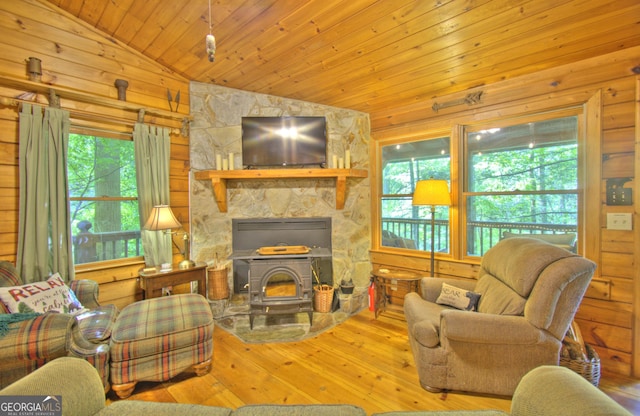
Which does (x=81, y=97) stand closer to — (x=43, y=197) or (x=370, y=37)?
(x=43, y=197)

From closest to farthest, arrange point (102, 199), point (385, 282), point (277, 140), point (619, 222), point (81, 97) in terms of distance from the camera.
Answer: point (619, 222) < point (81, 97) < point (102, 199) < point (385, 282) < point (277, 140)

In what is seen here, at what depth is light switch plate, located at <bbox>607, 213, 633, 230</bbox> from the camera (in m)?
2.17

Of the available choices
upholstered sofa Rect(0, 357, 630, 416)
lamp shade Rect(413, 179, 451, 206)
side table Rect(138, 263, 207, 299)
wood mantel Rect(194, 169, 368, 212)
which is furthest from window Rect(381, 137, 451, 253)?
upholstered sofa Rect(0, 357, 630, 416)

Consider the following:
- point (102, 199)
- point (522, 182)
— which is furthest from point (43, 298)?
point (522, 182)

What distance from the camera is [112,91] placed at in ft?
9.36

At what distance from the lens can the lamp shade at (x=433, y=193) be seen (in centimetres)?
285

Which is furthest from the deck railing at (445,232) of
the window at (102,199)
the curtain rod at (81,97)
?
the window at (102,199)

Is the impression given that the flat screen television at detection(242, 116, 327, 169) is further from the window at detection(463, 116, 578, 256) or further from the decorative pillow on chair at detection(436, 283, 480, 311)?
the decorative pillow on chair at detection(436, 283, 480, 311)

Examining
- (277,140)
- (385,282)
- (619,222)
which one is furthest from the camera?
(277,140)

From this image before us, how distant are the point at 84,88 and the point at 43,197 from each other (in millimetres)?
1056

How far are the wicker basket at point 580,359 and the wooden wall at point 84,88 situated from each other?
358 cm

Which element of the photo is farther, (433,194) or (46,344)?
(433,194)

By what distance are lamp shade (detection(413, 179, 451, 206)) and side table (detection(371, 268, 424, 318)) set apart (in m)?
0.81

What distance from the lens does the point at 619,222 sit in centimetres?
221
